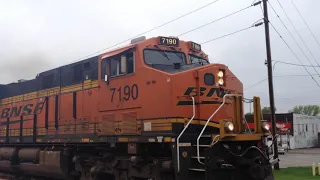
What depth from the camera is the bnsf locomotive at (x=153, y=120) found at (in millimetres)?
8164

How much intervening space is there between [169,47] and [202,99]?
188 centimetres

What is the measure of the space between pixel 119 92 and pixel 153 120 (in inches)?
57.9

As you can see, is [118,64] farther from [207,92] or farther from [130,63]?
[207,92]

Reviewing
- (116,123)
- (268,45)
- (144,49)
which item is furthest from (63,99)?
(268,45)

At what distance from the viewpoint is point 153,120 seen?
8875 mm

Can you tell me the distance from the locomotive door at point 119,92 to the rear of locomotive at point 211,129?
0.59m

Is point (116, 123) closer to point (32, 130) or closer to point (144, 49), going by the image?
point (144, 49)

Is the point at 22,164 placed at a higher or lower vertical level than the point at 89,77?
lower

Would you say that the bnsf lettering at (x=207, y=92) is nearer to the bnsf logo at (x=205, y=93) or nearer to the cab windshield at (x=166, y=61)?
the bnsf logo at (x=205, y=93)

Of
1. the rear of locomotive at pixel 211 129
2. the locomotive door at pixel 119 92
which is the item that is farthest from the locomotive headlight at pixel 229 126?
the locomotive door at pixel 119 92

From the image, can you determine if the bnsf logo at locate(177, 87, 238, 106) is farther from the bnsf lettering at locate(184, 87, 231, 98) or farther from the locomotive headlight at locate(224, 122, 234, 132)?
the locomotive headlight at locate(224, 122, 234, 132)

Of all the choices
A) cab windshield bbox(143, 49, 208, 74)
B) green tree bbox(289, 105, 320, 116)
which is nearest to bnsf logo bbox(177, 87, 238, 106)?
cab windshield bbox(143, 49, 208, 74)

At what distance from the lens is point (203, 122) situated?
8727 millimetres

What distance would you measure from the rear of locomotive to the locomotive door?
591 mm
